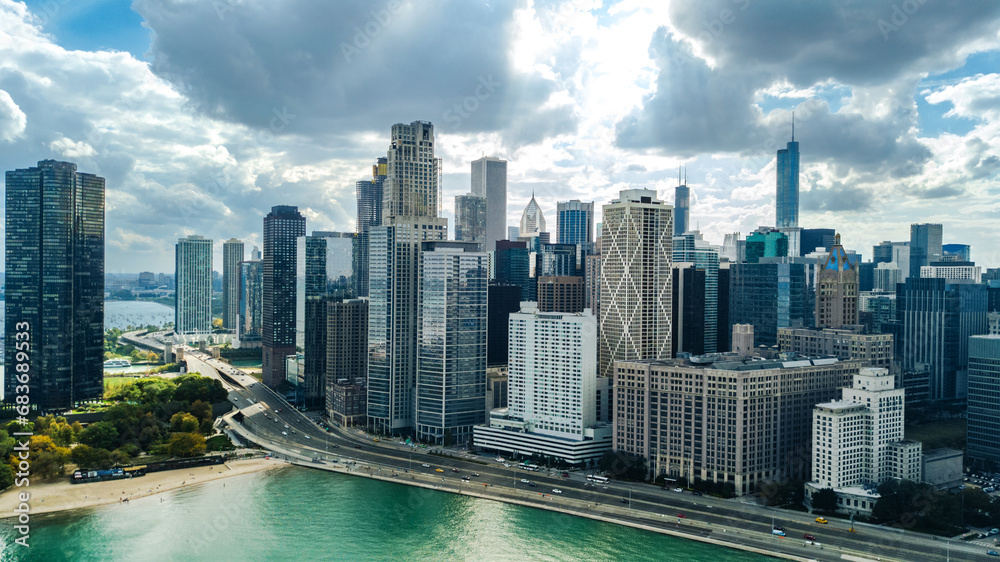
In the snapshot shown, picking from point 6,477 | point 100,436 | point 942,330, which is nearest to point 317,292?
point 100,436

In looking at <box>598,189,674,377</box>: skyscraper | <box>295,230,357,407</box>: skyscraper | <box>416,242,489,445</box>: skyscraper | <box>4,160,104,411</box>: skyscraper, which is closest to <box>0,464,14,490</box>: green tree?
<box>4,160,104,411</box>: skyscraper

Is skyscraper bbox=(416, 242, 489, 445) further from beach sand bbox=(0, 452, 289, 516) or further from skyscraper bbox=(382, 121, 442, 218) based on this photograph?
beach sand bbox=(0, 452, 289, 516)

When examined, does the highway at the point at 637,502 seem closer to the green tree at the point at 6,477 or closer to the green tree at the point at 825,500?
the green tree at the point at 825,500

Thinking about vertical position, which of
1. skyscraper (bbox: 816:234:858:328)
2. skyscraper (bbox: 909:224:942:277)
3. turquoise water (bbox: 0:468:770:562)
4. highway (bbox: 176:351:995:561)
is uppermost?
skyscraper (bbox: 909:224:942:277)

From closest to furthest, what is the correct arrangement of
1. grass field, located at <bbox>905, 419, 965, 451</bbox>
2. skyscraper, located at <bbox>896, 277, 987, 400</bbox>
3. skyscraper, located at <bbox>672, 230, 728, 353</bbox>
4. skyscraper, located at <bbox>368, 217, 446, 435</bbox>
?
grass field, located at <bbox>905, 419, 965, 451</bbox> → skyscraper, located at <bbox>368, 217, 446, 435</bbox> → skyscraper, located at <bbox>896, 277, 987, 400</bbox> → skyscraper, located at <bbox>672, 230, 728, 353</bbox>

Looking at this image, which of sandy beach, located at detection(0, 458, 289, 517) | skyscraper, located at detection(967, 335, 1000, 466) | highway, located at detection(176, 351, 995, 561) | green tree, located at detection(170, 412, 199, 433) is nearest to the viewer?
highway, located at detection(176, 351, 995, 561)

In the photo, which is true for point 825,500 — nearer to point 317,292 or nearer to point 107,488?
point 107,488

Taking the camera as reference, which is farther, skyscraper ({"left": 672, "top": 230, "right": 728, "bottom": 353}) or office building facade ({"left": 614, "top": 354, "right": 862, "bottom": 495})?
skyscraper ({"left": 672, "top": 230, "right": 728, "bottom": 353})
